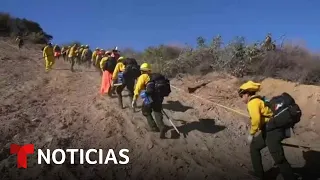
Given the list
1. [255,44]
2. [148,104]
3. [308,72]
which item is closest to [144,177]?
[148,104]

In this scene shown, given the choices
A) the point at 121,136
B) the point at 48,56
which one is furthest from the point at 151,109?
the point at 48,56

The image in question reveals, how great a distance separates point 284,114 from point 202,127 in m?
4.41

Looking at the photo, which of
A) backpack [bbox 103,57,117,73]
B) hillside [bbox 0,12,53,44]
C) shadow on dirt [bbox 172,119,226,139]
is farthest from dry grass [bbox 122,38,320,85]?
hillside [bbox 0,12,53,44]

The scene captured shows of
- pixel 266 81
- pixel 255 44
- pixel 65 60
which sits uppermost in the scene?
pixel 255 44

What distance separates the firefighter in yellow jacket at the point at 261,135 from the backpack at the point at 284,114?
0.15 m

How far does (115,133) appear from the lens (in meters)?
10.2

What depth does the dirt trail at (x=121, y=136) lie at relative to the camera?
26.2 ft

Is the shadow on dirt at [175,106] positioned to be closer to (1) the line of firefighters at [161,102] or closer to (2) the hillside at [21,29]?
(1) the line of firefighters at [161,102]

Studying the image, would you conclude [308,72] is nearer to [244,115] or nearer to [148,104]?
[244,115]

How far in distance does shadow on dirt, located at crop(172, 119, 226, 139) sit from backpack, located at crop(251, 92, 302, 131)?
142 inches

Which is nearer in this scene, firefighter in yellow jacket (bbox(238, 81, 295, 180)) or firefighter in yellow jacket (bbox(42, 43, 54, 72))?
firefighter in yellow jacket (bbox(238, 81, 295, 180))

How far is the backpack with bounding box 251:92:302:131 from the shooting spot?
23.7 feet

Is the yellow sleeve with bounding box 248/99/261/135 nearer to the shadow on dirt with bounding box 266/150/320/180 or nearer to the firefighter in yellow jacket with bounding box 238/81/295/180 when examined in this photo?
the firefighter in yellow jacket with bounding box 238/81/295/180

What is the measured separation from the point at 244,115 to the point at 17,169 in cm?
705
